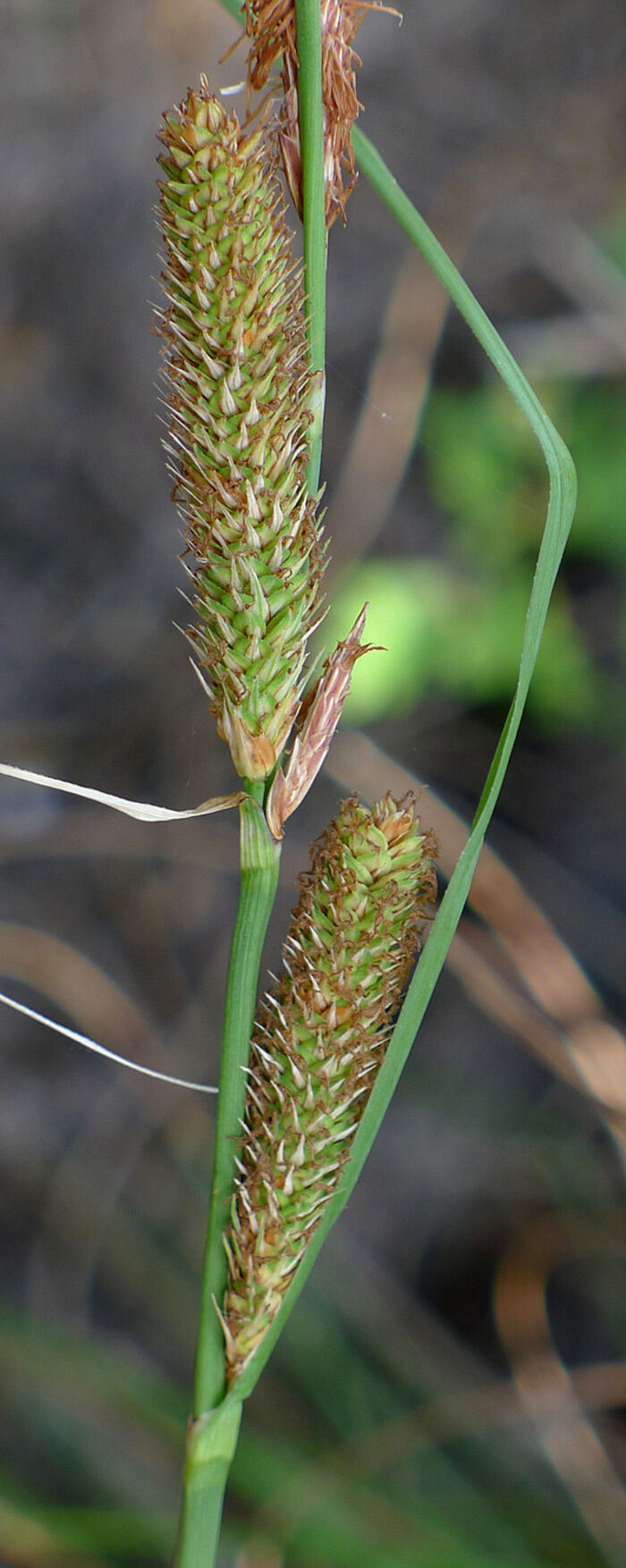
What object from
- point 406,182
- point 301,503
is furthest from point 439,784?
point 301,503

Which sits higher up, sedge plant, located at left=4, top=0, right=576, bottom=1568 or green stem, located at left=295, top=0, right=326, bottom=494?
green stem, located at left=295, top=0, right=326, bottom=494

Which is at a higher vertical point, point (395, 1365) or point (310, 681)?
point (310, 681)

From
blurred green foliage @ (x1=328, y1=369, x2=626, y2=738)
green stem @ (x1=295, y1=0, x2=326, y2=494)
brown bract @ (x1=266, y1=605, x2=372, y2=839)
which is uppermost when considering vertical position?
blurred green foliage @ (x1=328, y1=369, x2=626, y2=738)

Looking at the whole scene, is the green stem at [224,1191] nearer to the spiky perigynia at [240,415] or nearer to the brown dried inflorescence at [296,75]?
the spiky perigynia at [240,415]

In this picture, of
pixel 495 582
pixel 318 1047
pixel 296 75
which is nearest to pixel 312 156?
pixel 296 75

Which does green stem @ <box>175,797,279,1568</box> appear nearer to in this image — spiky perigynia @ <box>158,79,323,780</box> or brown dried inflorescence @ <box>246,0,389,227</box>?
spiky perigynia @ <box>158,79,323,780</box>

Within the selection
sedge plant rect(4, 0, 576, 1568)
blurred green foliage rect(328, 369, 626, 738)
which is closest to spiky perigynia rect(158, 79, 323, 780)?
sedge plant rect(4, 0, 576, 1568)

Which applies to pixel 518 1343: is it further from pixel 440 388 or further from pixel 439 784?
pixel 440 388
